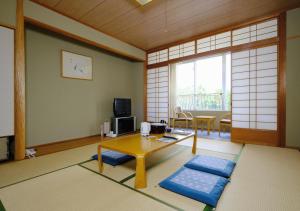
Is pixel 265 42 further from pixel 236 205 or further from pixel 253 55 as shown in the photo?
pixel 236 205

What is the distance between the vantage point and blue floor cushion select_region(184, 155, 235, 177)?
5.79 feet

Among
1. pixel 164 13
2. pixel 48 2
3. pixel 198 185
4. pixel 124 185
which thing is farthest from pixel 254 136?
pixel 48 2

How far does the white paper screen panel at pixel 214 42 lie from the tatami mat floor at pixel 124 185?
2666 mm

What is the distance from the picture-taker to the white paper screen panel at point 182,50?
4296mm

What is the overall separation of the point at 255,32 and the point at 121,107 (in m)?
3.68

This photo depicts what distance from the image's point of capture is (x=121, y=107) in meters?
4.41

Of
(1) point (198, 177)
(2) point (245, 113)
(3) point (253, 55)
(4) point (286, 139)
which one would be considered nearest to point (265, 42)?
(3) point (253, 55)

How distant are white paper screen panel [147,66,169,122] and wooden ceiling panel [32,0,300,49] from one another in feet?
4.71

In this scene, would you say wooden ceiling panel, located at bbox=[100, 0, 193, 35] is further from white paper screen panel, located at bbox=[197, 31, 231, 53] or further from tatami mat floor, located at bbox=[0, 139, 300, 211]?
tatami mat floor, located at bbox=[0, 139, 300, 211]

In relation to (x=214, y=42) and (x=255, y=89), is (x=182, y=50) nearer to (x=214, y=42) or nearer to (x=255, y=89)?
(x=214, y=42)

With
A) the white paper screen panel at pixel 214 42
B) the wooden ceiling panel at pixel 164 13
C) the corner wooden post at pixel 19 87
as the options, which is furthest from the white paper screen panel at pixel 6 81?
the white paper screen panel at pixel 214 42

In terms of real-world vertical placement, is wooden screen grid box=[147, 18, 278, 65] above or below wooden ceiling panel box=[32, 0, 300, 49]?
below

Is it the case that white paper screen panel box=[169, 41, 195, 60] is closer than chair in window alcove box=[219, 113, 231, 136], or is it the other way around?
chair in window alcove box=[219, 113, 231, 136]

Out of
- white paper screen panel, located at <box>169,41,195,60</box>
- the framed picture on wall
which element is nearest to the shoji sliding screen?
white paper screen panel, located at <box>169,41,195,60</box>
